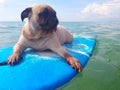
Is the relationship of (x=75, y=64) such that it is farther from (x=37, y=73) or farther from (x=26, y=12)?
(x=26, y=12)

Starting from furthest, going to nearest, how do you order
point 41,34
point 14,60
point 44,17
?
1. point 41,34
2. point 44,17
3. point 14,60

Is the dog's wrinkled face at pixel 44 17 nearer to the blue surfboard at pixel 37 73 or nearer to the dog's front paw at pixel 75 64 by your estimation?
the blue surfboard at pixel 37 73

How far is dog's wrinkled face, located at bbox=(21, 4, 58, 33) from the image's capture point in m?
4.75

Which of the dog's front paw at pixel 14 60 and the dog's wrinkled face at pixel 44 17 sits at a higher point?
the dog's wrinkled face at pixel 44 17

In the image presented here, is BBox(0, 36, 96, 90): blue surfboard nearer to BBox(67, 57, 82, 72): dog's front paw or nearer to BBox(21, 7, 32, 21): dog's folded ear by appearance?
BBox(67, 57, 82, 72): dog's front paw

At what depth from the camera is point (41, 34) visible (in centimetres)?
511

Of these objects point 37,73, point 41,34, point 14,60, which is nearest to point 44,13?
point 41,34

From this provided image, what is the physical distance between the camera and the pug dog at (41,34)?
474 cm

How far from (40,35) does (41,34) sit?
0.03 metres

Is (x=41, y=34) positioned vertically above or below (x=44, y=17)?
below

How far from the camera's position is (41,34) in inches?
201

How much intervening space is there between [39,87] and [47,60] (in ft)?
3.66

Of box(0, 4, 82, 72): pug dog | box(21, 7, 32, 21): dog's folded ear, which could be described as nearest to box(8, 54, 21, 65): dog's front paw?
box(0, 4, 82, 72): pug dog

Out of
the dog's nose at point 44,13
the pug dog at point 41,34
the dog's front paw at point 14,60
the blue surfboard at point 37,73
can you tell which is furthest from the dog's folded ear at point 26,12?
the dog's front paw at point 14,60
